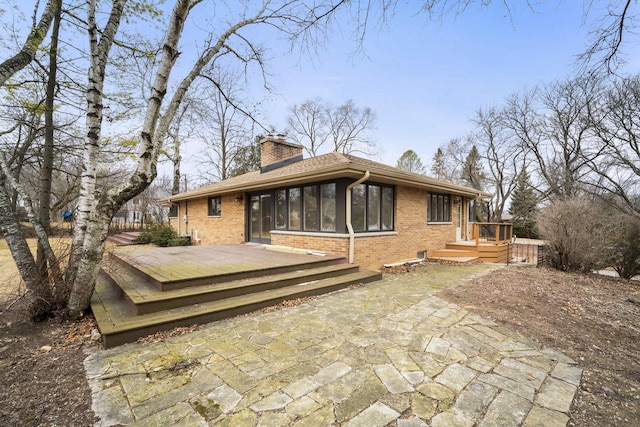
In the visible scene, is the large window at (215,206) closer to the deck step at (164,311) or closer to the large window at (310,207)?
the large window at (310,207)

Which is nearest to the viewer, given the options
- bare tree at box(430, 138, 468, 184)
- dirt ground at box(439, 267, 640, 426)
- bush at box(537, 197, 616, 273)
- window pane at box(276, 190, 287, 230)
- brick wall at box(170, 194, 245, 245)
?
dirt ground at box(439, 267, 640, 426)

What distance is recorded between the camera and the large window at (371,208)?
7.34 metres

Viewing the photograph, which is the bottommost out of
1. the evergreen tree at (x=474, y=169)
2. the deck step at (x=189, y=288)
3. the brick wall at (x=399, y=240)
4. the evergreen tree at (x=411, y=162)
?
the deck step at (x=189, y=288)

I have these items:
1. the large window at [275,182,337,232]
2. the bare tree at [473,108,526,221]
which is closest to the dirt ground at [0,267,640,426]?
the large window at [275,182,337,232]

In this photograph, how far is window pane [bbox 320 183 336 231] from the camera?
24.1 ft

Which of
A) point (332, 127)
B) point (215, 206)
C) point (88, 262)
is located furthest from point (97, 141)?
point (332, 127)

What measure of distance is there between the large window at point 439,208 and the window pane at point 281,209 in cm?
528

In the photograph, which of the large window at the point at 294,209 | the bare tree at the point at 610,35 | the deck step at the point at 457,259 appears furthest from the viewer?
the deck step at the point at 457,259

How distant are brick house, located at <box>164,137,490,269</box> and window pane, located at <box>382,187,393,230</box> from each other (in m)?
0.01

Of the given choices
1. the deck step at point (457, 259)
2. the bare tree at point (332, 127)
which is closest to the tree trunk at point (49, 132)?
the deck step at point (457, 259)

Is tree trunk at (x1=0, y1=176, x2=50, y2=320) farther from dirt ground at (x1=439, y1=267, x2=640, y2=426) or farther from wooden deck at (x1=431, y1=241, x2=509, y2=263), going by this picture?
wooden deck at (x1=431, y1=241, x2=509, y2=263)

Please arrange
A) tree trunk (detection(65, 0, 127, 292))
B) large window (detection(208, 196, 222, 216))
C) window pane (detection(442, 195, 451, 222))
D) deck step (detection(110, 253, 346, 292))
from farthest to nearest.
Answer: large window (detection(208, 196, 222, 216)) < window pane (detection(442, 195, 451, 222)) < deck step (detection(110, 253, 346, 292)) < tree trunk (detection(65, 0, 127, 292))

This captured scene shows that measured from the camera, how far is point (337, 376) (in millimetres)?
2525

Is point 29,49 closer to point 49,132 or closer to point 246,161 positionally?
point 49,132
